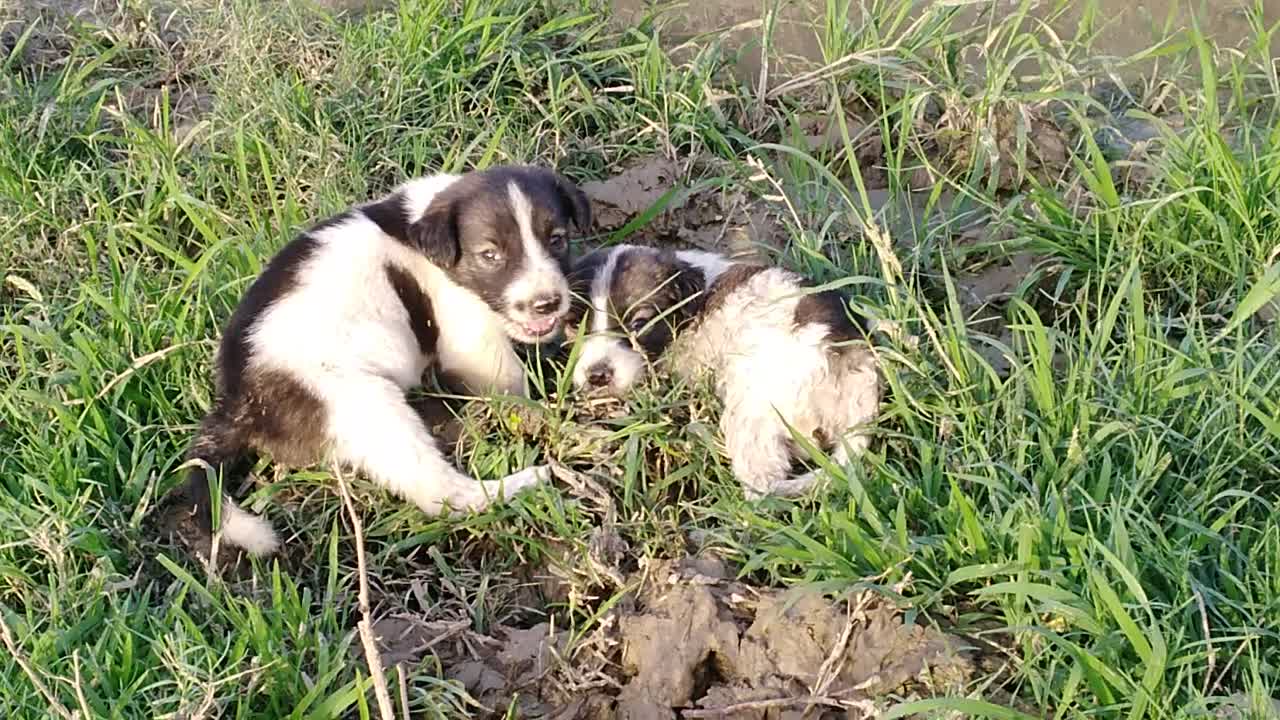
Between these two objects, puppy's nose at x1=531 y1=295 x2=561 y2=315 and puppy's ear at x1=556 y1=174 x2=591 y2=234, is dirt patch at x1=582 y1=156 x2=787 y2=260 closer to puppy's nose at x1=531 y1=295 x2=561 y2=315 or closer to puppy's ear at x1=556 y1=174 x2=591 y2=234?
puppy's ear at x1=556 y1=174 x2=591 y2=234

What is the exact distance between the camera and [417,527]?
395 centimetres

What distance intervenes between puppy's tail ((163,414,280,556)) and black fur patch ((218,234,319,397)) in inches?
5.5

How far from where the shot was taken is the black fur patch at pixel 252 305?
13.4 feet

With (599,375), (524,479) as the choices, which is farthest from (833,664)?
(599,375)

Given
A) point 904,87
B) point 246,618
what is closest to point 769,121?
point 904,87

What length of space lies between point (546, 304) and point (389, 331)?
0.51 meters

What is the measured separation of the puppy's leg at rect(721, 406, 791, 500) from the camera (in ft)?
12.7

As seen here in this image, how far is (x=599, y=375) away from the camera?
431 centimetres

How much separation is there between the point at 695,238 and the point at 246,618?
7.80 feet

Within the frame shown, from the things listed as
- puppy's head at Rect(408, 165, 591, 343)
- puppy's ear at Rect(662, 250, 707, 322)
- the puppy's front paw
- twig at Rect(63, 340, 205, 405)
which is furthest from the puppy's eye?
twig at Rect(63, 340, 205, 405)

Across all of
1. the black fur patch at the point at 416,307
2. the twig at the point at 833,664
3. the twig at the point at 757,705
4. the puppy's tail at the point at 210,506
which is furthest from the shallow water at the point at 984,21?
the twig at the point at 757,705

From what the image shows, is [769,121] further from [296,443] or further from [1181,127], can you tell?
[296,443]

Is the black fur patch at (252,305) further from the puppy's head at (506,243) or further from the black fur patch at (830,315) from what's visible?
the black fur patch at (830,315)

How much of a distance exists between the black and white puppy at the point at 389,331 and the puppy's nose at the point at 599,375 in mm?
218
